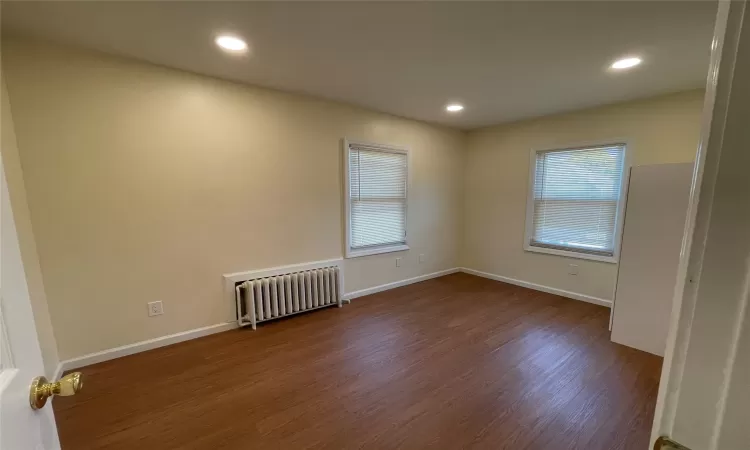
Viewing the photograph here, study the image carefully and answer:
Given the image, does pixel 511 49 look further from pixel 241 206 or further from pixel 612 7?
pixel 241 206

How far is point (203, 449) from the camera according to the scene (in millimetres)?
1644

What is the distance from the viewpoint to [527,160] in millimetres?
4262

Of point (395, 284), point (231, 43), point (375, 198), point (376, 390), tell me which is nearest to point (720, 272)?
point (376, 390)

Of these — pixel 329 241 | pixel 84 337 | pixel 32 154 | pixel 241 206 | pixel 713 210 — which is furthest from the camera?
pixel 329 241

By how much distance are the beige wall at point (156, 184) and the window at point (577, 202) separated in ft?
8.86

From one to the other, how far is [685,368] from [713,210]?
0.25m

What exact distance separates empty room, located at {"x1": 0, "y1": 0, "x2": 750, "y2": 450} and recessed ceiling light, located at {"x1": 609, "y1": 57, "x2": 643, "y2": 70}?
1.6 inches

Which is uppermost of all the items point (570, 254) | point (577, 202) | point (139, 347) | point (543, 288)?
point (577, 202)

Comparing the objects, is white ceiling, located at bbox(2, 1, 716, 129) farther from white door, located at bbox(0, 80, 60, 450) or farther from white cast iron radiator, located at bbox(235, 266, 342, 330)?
white cast iron radiator, located at bbox(235, 266, 342, 330)

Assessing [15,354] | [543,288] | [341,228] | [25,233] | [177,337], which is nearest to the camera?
[15,354]

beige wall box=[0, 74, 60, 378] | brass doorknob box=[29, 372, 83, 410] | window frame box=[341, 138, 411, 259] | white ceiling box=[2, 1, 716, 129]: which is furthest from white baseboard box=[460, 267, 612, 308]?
beige wall box=[0, 74, 60, 378]

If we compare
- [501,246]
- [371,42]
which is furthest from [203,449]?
[501,246]

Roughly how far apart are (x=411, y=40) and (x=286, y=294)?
8.65 feet

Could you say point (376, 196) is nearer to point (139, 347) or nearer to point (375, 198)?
point (375, 198)
